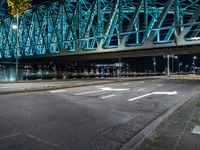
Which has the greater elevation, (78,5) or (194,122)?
(78,5)

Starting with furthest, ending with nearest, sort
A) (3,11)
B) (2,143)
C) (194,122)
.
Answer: (3,11) → (194,122) → (2,143)

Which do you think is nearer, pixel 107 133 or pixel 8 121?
pixel 107 133

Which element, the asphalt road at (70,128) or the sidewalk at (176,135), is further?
the asphalt road at (70,128)

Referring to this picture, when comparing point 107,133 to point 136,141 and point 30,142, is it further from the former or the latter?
point 30,142

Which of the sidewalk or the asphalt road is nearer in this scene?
the sidewalk

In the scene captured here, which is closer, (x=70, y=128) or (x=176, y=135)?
(x=176, y=135)

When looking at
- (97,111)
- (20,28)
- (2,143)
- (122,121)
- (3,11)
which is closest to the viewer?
(2,143)

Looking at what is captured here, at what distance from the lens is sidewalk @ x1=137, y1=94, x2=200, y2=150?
4.71m

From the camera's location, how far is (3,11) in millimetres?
76750

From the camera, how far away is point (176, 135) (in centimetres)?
546

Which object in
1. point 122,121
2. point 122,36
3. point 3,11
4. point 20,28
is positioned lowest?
point 122,121

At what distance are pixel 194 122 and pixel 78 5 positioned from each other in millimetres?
43640

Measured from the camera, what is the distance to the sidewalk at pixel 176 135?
4705mm

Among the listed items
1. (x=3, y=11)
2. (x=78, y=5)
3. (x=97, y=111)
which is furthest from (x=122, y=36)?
(x=3, y=11)
